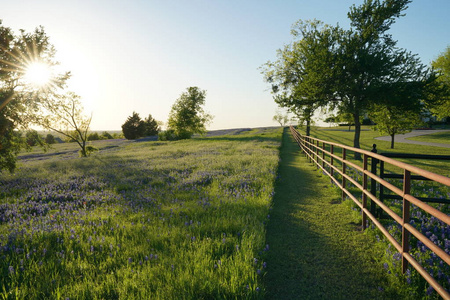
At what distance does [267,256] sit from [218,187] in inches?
165

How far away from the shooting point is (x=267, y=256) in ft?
13.4

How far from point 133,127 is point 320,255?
7950cm

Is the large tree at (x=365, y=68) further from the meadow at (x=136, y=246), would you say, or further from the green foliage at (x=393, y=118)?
the meadow at (x=136, y=246)

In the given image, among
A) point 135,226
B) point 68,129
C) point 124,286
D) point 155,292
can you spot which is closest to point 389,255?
point 155,292

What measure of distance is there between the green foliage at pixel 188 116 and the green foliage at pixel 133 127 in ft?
83.7

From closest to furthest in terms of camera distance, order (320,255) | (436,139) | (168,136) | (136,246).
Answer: (136,246) < (320,255) < (436,139) < (168,136)

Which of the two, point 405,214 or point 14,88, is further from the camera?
point 14,88

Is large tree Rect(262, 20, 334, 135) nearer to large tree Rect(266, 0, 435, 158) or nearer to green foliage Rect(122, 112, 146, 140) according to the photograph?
large tree Rect(266, 0, 435, 158)

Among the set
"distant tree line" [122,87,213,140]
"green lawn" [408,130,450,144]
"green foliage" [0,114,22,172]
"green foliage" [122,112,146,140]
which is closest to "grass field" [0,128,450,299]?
"green foliage" [0,114,22,172]

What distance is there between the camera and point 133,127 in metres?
76.6

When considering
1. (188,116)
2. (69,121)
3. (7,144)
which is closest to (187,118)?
(188,116)

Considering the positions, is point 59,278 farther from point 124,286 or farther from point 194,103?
point 194,103

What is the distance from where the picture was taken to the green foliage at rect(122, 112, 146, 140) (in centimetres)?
7614

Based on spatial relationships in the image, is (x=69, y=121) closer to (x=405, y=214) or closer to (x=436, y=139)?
(x=405, y=214)
